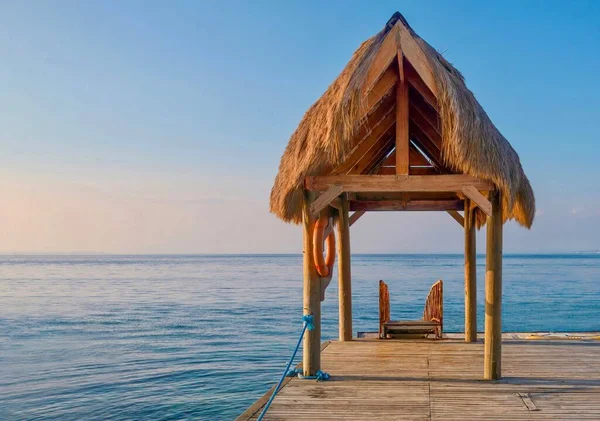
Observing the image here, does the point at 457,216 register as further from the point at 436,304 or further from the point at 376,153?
the point at 376,153

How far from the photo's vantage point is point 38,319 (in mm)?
23734

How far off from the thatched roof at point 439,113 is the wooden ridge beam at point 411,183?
0.16m

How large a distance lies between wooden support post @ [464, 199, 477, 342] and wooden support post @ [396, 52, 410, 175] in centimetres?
348

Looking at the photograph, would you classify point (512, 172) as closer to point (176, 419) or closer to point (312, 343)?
point (312, 343)

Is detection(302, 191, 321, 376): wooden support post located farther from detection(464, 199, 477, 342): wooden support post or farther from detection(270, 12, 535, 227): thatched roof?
detection(464, 199, 477, 342): wooden support post

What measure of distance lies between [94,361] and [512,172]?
1159 centimetres

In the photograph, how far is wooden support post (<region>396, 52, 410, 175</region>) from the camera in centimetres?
721

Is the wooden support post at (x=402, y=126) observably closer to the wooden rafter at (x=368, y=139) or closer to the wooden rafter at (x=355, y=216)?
the wooden rafter at (x=368, y=139)

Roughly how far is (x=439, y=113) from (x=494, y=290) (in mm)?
2188

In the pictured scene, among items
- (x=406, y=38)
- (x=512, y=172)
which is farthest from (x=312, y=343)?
(x=406, y=38)

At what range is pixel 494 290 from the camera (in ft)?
23.8

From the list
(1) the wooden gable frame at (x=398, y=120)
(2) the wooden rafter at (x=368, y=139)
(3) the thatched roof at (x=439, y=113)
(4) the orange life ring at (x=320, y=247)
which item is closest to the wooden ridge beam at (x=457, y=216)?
(1) the wooden gable frame at (x=398, y=120)

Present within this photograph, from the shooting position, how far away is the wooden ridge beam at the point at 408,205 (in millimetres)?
10883

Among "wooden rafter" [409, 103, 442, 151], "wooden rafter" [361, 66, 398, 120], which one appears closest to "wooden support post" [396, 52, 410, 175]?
"wooden rafter" [361, 66, 398, 120]
